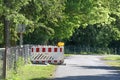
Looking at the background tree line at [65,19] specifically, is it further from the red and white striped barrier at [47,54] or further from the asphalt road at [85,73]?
the asphalt road at [85,73]

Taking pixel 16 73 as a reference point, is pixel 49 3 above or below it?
above

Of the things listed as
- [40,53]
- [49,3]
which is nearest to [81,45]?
[40,53]

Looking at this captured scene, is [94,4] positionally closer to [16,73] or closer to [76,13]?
[76,13]

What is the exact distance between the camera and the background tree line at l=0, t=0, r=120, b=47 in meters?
20.8

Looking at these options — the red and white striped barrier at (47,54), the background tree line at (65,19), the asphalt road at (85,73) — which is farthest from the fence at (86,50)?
Answer: the asphalt road at (85,73)

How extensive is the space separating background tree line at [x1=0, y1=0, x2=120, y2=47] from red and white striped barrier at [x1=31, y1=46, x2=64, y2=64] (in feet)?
5.35

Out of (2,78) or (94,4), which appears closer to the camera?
(2,78)

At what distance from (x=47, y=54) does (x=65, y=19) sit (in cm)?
1108

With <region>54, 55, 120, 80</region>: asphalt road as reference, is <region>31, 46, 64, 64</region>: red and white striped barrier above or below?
above

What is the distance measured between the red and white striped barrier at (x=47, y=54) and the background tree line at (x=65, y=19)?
1.63 m

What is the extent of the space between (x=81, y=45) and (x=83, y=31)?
104 inches

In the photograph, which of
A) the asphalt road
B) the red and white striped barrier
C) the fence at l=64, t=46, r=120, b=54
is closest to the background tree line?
the fence at l=64, t=46, r=120, b=54

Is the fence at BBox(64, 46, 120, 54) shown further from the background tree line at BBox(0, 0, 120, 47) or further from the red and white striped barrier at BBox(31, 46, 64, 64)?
the red and white striped barrier at BBox(31, 46, 64, 64)

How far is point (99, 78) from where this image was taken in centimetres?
2241
